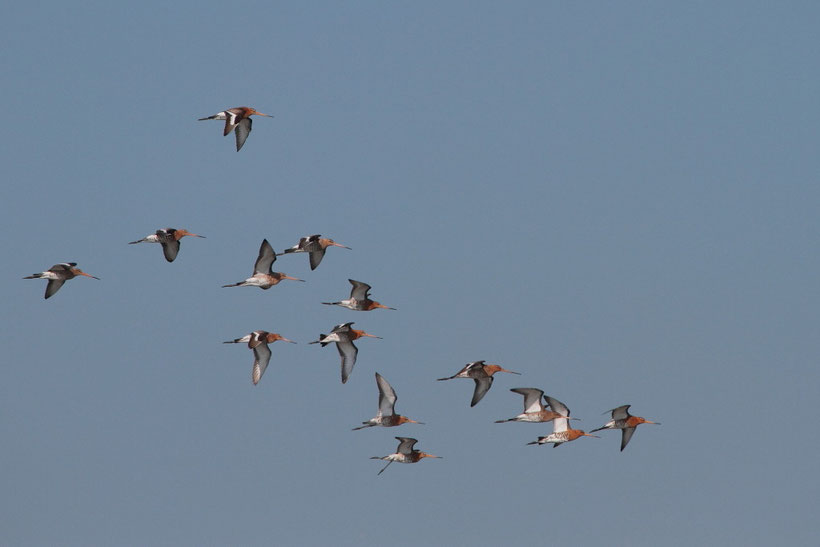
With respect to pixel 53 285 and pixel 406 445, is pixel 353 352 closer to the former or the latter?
pixel 406 445

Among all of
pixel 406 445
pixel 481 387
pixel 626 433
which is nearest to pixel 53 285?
pixel 406 445

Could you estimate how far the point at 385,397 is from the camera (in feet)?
174

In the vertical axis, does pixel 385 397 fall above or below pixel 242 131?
below

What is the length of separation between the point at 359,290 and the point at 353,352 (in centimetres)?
205

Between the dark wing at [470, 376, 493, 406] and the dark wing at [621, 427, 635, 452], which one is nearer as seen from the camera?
the dark wing at [470, 376, 493, 406]

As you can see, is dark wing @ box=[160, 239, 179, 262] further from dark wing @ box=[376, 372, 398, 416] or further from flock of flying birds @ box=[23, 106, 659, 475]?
dark wing @ box=[376, 372, 398, 416]

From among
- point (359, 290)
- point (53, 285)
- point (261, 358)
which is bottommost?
point (261, 358)

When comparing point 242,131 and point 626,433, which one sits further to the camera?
point 626,433

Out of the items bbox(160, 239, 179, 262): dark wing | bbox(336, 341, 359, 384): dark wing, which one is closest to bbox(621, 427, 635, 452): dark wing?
bbox(336, 341, 359, 384): dark wing

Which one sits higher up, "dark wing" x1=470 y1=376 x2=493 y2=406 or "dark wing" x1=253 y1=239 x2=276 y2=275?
"dark wing" x1=253 y1=239 x2=276 y2=275

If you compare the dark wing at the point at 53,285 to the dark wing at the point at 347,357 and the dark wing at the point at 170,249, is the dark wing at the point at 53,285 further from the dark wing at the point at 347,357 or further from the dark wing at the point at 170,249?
the dark wing at the point at 347,357

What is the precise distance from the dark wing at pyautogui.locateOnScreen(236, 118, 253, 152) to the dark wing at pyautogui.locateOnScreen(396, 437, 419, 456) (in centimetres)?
1104

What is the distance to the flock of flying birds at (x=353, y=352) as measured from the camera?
174ft

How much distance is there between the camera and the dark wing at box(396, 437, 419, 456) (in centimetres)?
5325
